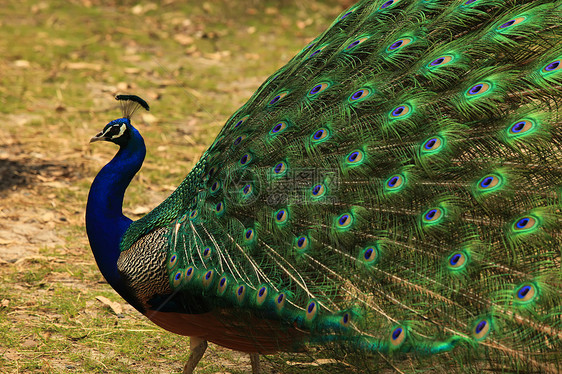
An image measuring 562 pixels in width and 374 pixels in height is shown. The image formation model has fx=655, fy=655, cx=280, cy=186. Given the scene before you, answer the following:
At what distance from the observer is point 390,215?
9.61 feet

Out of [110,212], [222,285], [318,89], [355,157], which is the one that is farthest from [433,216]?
[110,212]

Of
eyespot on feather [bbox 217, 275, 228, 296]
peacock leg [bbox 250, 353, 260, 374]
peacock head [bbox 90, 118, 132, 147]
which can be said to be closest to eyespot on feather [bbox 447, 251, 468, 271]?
eyespot on feather [bbox 217, 275, 228, 296]

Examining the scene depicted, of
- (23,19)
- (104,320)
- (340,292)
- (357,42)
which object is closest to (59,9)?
(23,19)

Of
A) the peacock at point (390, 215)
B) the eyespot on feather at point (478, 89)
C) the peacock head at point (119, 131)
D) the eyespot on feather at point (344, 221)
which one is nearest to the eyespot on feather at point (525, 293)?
the peacock at point (390, 215)

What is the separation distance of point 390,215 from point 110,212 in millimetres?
1536

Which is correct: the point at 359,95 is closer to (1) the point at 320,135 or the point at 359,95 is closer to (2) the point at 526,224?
(1) the point at 320,135

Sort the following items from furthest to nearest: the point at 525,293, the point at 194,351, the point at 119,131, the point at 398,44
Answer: the point at 119,131 → the point at 194,351 → the point at 398,44 → the point at 525,293

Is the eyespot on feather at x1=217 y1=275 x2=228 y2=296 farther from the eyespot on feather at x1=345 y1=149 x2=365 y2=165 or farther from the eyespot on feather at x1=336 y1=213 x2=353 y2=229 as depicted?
the eyespot on feather at x1=345 y1=149 x2=365 y2=165

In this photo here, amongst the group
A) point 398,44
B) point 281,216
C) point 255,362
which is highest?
point 398,44

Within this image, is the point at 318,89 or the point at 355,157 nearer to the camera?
the point at 355,157

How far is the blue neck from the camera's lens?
346 cm

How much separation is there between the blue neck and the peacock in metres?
0.01

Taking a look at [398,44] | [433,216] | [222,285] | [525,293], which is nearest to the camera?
[525,293]

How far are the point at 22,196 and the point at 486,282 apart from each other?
421 cm
